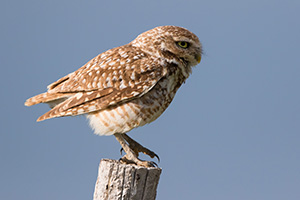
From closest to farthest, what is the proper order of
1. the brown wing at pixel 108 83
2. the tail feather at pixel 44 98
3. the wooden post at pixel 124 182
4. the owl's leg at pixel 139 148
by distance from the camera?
the wooden post at pixel 124 182 < the brown wing at pixel 108 83 < the tail feather at pixel 44 98 < the owl's leg at pixel 139 148

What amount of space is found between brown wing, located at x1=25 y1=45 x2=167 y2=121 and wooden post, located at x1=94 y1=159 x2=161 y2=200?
0.71 meters

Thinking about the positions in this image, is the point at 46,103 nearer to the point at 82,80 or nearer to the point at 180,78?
the point at 82,80

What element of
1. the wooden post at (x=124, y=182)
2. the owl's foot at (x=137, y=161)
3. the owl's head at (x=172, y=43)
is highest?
the owl's head at (x=172, y=43)

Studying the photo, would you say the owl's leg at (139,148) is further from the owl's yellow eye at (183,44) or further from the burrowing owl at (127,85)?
the owl's yellow eye at (183,44)

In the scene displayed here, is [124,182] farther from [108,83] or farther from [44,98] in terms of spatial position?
[44,98]

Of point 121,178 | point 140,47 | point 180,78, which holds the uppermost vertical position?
point 140,47

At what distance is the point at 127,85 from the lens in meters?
4.18

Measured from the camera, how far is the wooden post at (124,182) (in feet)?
12.2

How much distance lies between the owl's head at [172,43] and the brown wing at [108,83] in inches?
6.8

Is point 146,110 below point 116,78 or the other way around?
below

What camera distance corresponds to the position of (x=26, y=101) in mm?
4621

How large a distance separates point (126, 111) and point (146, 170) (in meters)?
0.70

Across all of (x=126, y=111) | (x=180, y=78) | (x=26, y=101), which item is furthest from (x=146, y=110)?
A: (x=26, y=101)

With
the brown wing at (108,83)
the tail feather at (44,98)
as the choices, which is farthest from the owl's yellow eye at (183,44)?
the tail feather at (44,98)
